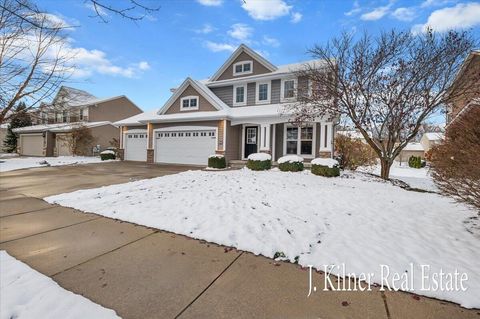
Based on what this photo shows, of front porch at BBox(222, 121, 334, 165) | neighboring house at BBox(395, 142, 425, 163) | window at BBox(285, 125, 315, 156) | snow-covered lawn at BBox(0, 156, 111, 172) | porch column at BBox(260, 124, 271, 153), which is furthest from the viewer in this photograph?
neighboring house at BBox(395, 142, 425, 163)

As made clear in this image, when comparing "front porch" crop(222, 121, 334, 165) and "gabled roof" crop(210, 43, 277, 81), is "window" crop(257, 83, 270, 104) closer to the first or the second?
"gabled roof" crop(210, 43, 277, 81)

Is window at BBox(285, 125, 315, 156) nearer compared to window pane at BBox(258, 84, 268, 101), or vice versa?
window at BBox(285, 125, 315, 156)

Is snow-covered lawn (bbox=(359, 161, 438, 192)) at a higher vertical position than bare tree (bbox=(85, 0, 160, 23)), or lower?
lower

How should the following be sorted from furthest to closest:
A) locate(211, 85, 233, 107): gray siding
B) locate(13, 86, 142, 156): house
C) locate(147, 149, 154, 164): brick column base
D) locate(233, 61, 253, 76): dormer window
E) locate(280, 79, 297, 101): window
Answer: locate(13, 86, 142, 156): house < locate(147, 149, 154, 164): brick column base < locate(211, 85, 233, 107): gray siding < locate(233, 61, 253, 76): dormer window < locate(280, 79, 297, 101): window

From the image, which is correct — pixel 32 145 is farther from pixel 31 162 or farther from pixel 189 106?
pixel 189 106

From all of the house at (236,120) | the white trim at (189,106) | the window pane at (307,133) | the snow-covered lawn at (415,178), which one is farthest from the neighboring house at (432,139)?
the white trim at (189,106)

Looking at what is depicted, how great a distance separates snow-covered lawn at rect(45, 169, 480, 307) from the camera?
3223mm

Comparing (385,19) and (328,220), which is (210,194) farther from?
(385,19)

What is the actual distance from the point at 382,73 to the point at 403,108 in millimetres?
1704

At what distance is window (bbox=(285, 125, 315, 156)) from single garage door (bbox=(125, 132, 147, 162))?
36.3 feet

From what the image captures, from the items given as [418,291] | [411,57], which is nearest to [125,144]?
[411,57]

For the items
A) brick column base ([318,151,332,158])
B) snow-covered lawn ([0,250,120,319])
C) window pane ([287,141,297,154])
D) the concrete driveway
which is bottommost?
snow-covered lawn ([0,250,120,319])

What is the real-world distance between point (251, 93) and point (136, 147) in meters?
10.1

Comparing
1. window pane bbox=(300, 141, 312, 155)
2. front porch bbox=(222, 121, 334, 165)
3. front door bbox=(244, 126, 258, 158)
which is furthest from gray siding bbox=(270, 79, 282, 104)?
window pane bbox=(300, 141, 312, 155)
